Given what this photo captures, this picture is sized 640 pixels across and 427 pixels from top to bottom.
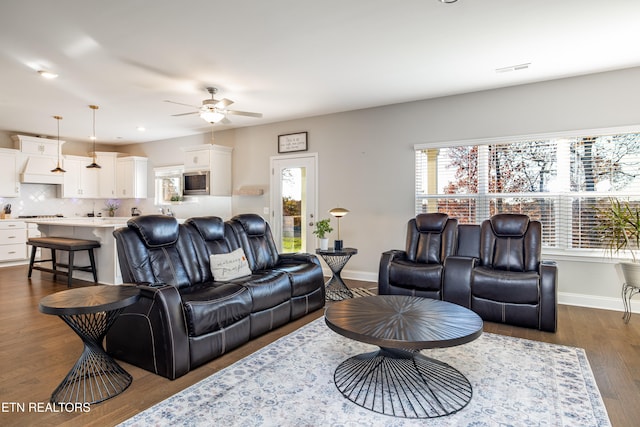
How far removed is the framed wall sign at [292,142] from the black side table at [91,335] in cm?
426

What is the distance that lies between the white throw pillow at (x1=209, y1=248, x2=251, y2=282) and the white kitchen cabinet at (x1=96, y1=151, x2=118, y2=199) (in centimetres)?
678

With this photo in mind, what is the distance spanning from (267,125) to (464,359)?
5.32 meters

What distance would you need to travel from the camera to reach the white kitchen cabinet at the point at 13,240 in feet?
22.8

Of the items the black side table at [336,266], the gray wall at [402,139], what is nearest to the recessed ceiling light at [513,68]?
the gray wall at [402,139]

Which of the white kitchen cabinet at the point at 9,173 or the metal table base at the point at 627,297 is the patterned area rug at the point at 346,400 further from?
the white kitchen cabinet at the point at 9,173

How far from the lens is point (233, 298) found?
289cm

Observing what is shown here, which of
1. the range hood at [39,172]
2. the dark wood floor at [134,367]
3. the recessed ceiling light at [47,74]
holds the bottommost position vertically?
the dark wood floor at [134,367]

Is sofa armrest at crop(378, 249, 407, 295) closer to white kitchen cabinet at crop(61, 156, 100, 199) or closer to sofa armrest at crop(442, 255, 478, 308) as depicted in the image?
sofa armrest at crop(442, 255, 478, 308)

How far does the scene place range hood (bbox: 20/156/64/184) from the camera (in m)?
7.43

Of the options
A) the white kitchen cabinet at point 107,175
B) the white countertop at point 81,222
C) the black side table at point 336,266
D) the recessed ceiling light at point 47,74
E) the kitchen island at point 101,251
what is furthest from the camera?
the white kitchen cabinet at point 107,175

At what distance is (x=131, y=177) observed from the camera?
8.54m

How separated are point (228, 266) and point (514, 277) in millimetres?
2808

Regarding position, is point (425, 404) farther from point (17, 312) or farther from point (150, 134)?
point (150, 134)

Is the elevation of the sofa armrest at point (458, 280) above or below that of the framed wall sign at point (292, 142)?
below
